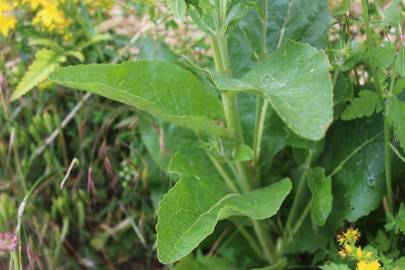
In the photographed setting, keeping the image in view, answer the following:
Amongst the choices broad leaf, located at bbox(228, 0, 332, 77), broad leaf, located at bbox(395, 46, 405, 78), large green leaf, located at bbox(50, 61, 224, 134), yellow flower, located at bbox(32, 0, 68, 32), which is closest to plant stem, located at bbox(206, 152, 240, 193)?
large green leaf, located at bbox(50, 61, 224, 134)

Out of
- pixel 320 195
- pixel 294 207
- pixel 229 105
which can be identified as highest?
pixel 229 105

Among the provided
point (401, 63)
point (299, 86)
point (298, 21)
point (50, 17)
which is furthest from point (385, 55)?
Result: point (50, 17)

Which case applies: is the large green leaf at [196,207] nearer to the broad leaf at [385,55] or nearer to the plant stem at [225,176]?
the plant stem at [225,176]

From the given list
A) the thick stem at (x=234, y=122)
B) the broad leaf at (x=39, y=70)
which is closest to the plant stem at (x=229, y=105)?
the thick stem at (x=234, y=122)

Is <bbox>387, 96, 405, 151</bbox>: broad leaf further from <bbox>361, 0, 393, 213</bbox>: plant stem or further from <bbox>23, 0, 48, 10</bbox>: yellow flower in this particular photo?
<bbox>23, 0, 48, 10</bbox>: yellow flower

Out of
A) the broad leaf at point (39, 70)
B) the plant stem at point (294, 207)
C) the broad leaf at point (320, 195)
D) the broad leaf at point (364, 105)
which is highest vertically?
the broad leaf at point (364, 105)

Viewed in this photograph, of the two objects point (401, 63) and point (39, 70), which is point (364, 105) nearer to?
point (401, 63)
